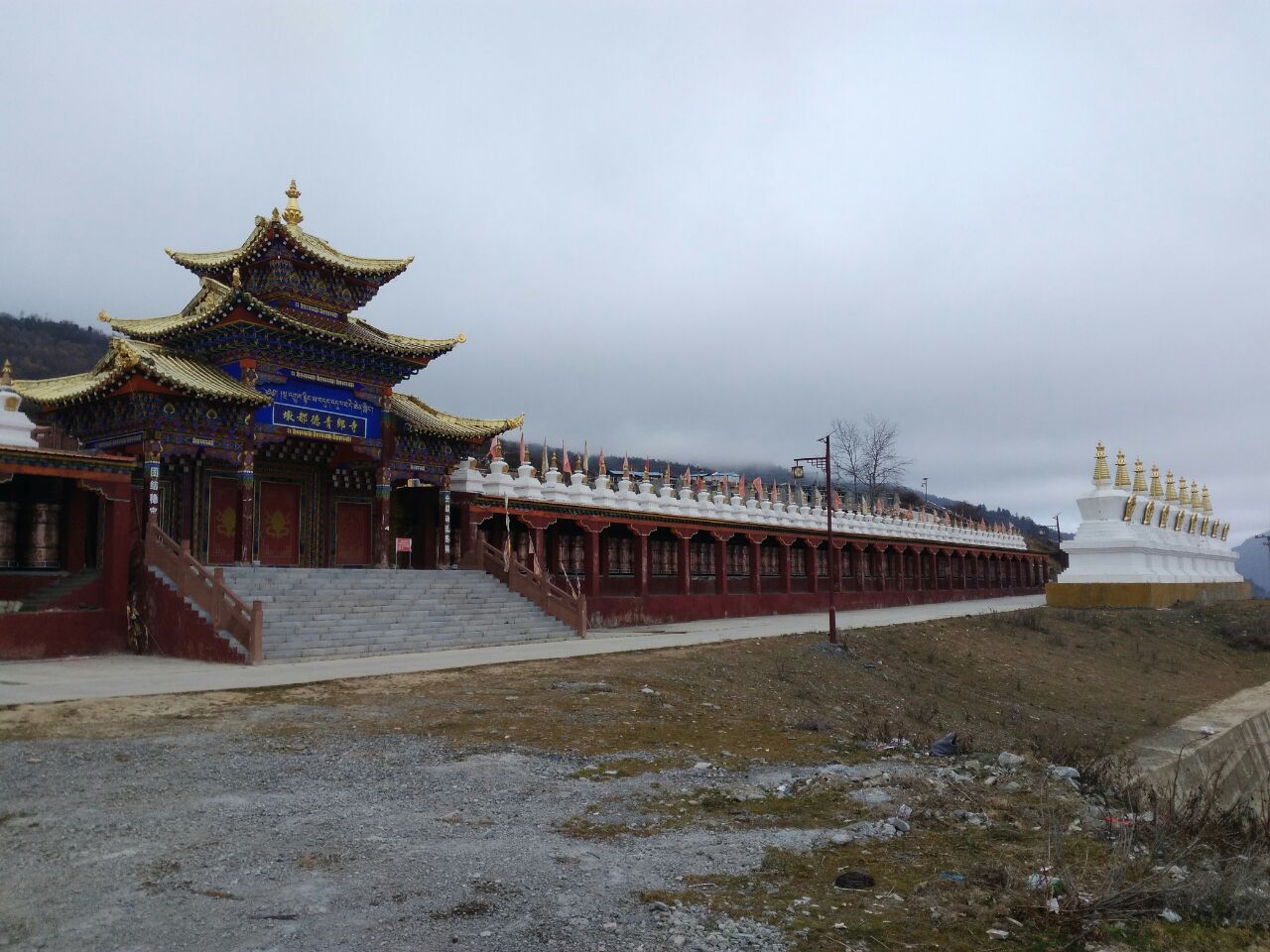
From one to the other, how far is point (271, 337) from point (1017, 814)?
2115 cm

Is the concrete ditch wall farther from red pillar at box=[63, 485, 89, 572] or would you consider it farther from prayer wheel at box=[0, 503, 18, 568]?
prayer wheel at box=[0, 503, 18, 568]

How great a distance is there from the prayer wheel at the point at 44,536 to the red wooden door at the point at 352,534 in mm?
7703

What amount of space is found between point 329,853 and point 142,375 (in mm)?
17400

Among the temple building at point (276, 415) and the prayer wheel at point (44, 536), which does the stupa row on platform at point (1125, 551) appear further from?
the prayer wheel at point (44, 536)

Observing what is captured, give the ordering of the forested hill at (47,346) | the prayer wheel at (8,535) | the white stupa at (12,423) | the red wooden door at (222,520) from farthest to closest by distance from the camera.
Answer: the forested hill at (47,346) < the red wooden door at (222,520) < the prayer wheel at (8,535) < the white stupa at (12,423)

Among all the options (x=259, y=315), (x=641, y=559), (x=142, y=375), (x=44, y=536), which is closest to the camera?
(x=44, y=536)

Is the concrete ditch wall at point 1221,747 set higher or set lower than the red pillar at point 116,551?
lower

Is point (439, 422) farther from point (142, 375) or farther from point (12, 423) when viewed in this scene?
point (12, 423)

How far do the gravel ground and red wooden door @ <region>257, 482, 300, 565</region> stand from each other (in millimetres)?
16107

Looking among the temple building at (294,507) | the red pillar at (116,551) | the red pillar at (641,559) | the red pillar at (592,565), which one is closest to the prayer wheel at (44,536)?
the temple building at (294,507)

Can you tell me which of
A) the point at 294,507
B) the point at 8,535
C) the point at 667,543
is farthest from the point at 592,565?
the point at 8,535

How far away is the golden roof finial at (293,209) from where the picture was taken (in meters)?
27.3

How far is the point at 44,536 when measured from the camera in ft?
67.6

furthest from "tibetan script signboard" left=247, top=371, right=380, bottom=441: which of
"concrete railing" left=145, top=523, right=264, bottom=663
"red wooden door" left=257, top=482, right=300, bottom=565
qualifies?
"concrete railing" left=145, top=523, right=264, bottom=663
